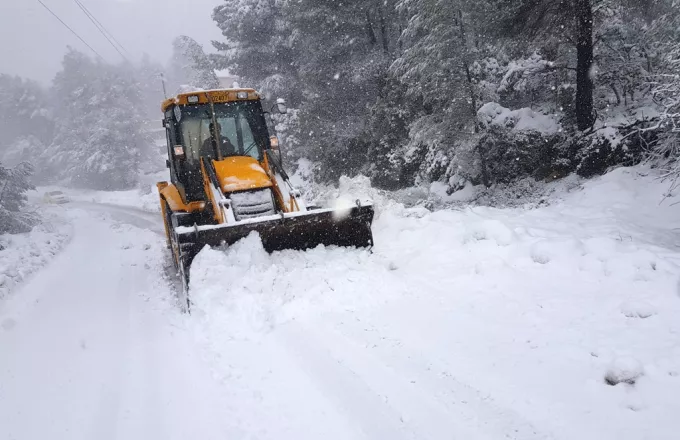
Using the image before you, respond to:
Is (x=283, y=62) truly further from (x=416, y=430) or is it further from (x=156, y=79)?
(x=156, y=79)

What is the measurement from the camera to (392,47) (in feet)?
52.0

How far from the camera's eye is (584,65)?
9883 millimetres

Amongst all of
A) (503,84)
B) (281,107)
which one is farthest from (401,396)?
(503,84)

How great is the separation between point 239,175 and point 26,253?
8321 millimetres

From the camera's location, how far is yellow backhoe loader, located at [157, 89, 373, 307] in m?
5.79

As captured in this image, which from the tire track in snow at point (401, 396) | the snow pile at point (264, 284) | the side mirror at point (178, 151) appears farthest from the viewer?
the side mirror at point (178, 151)

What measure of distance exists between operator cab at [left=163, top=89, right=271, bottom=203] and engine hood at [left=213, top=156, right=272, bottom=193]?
1.03ft

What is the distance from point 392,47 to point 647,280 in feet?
44.4

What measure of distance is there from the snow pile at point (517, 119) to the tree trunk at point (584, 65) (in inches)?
34.8

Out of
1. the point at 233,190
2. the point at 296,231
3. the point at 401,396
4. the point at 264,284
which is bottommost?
the point at 401,396

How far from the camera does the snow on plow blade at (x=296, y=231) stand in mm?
5559

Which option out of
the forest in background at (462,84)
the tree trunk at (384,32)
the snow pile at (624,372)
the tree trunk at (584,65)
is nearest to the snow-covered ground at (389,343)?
the snow pile at (624,372)

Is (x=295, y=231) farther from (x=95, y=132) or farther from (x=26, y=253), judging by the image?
(x=95, y=132)

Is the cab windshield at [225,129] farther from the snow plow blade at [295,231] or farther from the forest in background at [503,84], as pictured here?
the forest in background at [503,84]
